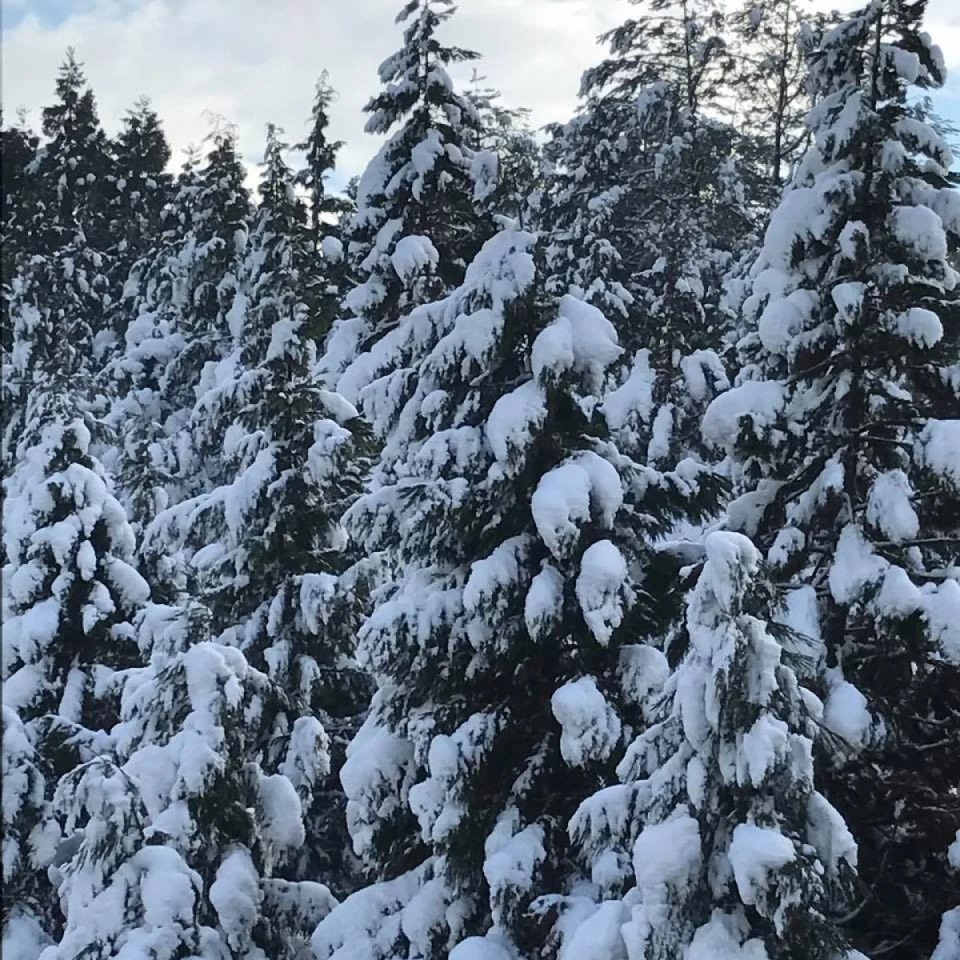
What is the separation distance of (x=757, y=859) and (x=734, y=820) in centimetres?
46

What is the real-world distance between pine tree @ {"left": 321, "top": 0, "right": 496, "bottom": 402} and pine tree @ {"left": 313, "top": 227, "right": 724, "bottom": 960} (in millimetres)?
6205

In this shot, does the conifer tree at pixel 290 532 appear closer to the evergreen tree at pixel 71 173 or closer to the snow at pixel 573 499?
the snow at pixel 573 499

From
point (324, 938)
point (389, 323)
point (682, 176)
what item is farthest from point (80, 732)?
point (682, 176)

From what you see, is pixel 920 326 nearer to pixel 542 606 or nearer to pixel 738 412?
pixel 738 412

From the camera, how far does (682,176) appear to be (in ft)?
81.8

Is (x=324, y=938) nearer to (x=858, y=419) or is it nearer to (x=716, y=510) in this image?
(x=716, y=510)

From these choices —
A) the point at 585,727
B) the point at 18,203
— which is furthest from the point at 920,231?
the point at 18,203

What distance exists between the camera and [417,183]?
15.4m

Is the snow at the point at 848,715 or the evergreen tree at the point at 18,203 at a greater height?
the evergreen tree at the point at 18,203

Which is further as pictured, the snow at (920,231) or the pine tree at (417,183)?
the pine tree at (417,183)

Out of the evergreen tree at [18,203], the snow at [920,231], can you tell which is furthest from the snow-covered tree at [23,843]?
the evergreen tree at [18,203]

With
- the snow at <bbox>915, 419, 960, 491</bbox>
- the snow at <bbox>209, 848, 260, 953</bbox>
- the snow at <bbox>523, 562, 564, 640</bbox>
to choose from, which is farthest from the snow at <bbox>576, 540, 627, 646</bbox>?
the snow at <bbox>209, 848, 260, 953</bbox>

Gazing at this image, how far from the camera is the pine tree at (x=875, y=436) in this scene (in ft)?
31.0

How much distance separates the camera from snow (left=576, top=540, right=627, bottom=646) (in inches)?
319
